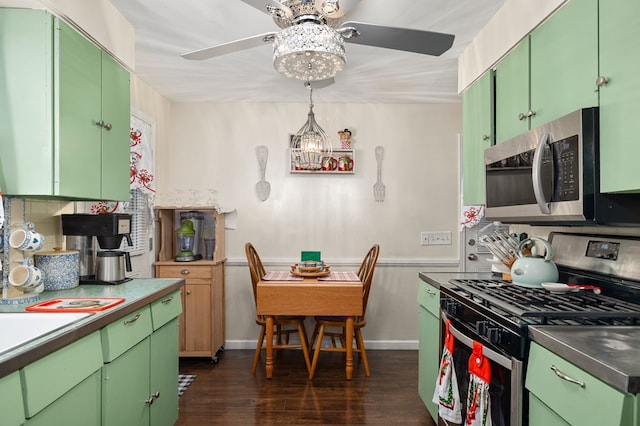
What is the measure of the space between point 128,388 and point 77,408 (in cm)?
35

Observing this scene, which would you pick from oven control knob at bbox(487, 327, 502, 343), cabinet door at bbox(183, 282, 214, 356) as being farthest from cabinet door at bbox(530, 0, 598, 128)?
cabinet door at bbox(183, 282, 214, 356)

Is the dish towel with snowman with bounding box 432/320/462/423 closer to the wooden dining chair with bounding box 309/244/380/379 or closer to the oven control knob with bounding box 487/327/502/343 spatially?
the oven control knob with bounding box 487/327/502/343

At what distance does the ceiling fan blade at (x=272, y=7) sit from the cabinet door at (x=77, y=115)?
0.84 m

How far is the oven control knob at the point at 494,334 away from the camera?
4.62 feet

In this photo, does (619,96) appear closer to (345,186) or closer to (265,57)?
(265,57)

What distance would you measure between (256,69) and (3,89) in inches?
65.2

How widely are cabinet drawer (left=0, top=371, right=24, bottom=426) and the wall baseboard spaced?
2798 mm

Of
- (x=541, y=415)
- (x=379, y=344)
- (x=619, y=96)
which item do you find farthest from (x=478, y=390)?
(x=379, y=344)

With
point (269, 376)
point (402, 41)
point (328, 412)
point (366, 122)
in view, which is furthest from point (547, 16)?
point (269, 376)

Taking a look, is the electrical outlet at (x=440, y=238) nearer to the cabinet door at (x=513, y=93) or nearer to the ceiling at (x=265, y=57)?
the ceiling at (x=265, y=57)

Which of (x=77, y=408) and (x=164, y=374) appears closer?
(x=77, y=408)

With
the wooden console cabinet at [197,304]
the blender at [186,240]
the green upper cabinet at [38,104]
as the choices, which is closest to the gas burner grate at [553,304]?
the green upper cabinet at [38,104]

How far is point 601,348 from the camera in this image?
1.05 m

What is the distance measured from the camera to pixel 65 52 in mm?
1723
